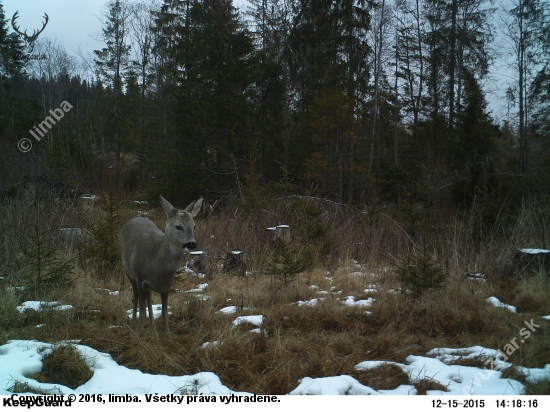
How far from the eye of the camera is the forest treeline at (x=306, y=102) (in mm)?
16938

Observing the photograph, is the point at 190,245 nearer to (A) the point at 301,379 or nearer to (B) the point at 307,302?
(A) the point at 301,379

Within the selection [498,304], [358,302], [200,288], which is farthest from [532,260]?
[200,288]

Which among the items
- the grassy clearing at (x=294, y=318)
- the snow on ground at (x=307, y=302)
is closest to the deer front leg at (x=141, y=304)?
the grassy clearing at (x=294, y=318)

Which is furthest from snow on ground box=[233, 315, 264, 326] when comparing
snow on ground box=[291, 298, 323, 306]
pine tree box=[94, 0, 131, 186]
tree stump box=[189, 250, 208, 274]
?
pine tree box=[94, 0, 131, 186]

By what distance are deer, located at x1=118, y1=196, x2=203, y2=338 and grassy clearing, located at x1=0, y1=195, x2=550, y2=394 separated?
0.48 meters

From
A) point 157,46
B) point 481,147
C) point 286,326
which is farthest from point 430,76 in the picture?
point 286,326

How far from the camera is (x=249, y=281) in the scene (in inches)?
266

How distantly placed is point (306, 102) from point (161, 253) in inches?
758

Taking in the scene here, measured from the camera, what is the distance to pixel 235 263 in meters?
7.50

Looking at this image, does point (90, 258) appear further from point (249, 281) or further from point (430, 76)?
point (430, 76)

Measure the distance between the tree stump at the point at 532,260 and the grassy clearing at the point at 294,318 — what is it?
165 millimetres

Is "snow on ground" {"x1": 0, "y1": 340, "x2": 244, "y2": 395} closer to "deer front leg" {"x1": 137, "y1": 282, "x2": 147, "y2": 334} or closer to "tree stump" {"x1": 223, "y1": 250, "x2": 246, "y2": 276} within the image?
"deer front leg" {"x1": 137, "y1": 282, "x2": 147, "y2": 334}

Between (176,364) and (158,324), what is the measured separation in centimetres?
119

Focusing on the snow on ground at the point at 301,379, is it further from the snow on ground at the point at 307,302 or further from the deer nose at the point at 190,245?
the snow on ground at the point at 307,302
